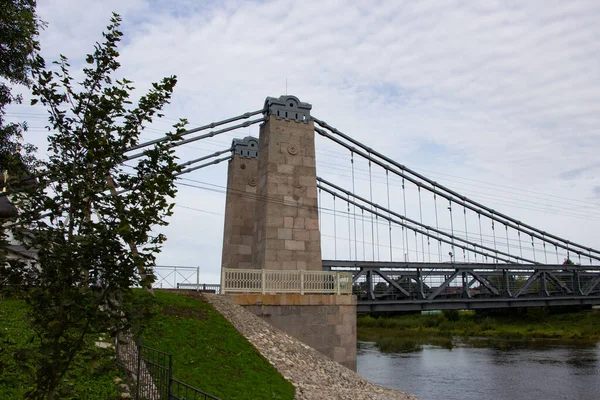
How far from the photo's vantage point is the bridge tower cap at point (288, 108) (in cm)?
1927

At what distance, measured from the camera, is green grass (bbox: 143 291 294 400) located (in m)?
9.75

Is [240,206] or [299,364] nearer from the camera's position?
[299,364]

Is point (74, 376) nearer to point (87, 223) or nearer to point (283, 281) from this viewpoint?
point (87, 223)

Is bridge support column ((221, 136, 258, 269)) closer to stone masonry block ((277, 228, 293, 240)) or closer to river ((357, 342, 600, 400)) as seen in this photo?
stone masonry block ((277, 228, 293, 240))

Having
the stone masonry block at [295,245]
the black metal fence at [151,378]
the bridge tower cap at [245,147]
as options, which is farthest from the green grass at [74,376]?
the bridge tower cap at [245,147]

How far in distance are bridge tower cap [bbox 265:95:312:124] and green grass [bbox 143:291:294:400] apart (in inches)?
331

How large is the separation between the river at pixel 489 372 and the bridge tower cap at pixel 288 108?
1147 cm

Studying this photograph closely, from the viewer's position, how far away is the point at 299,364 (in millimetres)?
12578

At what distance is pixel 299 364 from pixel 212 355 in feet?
8.10

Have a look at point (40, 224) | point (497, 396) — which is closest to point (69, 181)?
point (40, 224)

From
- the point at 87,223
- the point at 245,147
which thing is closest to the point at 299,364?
the point at 87,223

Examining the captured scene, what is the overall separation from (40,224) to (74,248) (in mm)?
422

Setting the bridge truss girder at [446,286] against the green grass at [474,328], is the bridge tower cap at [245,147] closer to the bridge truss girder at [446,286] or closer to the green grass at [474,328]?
the bridge truss girder at [446,286]

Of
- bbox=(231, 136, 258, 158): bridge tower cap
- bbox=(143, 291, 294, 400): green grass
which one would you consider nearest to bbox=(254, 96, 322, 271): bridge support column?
bbox=(231, 136, 258, 158): bridge tower cap
